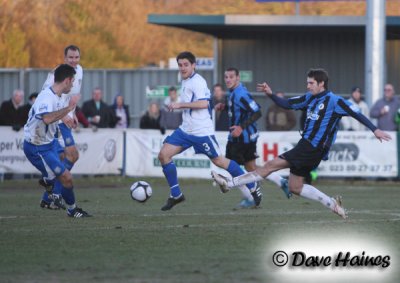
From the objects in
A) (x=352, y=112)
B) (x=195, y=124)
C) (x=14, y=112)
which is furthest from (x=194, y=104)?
(x=14, y=112)

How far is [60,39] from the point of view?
4378 cm

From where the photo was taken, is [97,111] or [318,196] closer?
[318,196]

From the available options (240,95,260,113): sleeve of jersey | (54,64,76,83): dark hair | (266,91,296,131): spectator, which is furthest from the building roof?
(54,64,76,83): dark hair

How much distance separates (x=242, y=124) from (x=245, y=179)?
206 centimetres

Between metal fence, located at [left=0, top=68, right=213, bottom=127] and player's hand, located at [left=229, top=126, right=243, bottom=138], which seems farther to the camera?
metal fence, located at [left=0, top=68, right=213, bottom=127]

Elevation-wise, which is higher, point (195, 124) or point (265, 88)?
point (265, 88)

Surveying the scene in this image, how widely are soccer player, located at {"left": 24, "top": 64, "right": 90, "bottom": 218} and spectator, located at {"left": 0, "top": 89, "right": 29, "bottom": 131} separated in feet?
34.3

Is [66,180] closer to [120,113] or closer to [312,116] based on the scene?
[312,116]

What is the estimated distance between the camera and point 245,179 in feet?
44.9

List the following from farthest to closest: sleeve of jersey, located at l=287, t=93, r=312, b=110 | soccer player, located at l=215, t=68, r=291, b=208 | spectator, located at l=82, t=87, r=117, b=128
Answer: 1. spectator, located at l=82, t=87, r=117, b=128
2. soccer player, located at l=215, t=68, r=291, b=208
3. sleeve of jersey, located at l=287, t=93, r=312, b=110

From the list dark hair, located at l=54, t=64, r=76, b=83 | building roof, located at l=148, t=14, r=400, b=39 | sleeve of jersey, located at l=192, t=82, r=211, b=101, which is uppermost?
building roof, located at l=148, t=14, r=400, b=39

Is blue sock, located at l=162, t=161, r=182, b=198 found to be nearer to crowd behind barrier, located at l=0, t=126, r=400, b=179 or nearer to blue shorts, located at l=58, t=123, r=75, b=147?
blue shorts, located at l=58, t=123, r=75, b=147

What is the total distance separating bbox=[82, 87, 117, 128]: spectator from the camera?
2458 cm

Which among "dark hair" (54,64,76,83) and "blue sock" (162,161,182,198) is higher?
"dark hair" (54,64,76,83)
